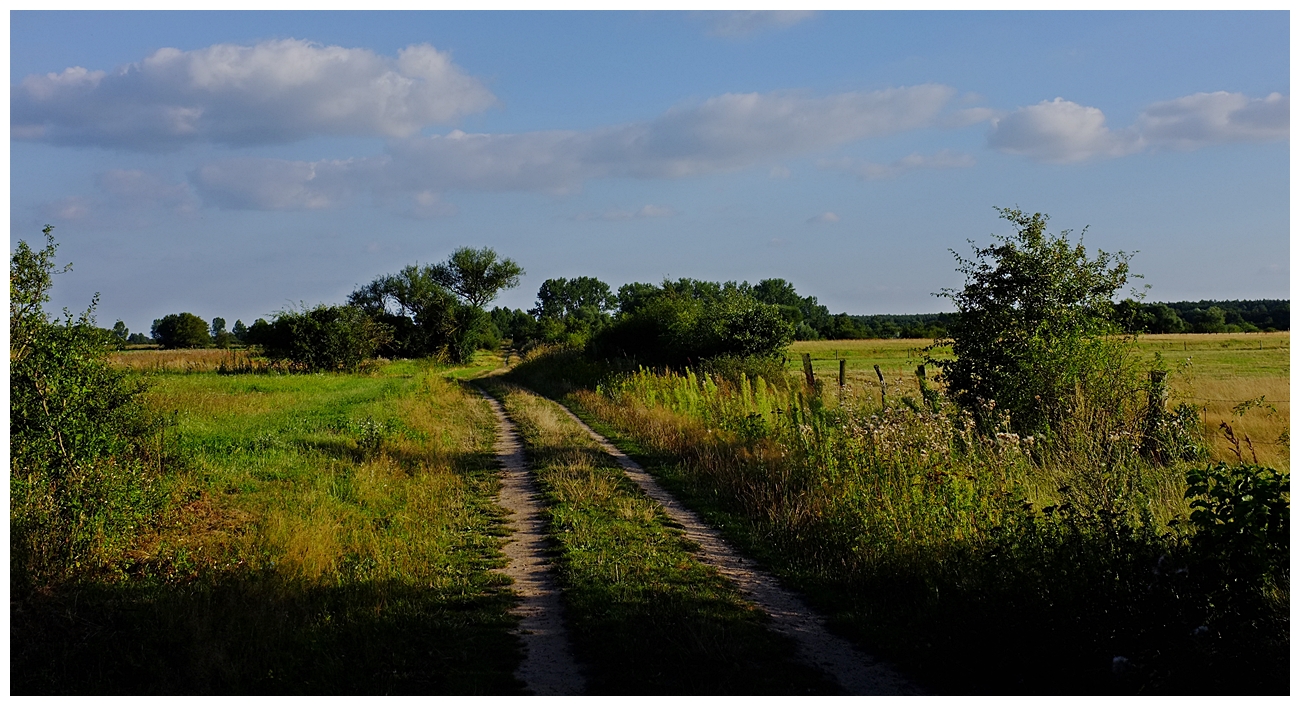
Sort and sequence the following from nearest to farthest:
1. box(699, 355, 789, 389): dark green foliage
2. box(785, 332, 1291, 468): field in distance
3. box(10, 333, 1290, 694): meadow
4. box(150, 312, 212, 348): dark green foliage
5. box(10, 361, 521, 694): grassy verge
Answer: box(10, 333, 1290, 694): meadow → box(10, 361, 521, 694): grassy verge → box(785, 332, 1291, 468): field in distance → box(699, 355, 789, 389): dark green foliage → box(150, 312, 212, 348): dark green foliage

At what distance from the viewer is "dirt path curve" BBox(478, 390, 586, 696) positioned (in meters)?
5.07

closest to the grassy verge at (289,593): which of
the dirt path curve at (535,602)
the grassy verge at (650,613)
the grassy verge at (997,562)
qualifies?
the dirt path curve at (535,602)

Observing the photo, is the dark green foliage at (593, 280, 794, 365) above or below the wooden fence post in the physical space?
above

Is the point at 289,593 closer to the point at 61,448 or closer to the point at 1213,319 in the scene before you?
the point at 61,448

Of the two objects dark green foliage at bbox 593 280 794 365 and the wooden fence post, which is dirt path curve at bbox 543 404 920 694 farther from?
dark green foliage at bbox 593 280 794 365

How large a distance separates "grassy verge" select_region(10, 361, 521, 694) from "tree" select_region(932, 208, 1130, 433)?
702 cm

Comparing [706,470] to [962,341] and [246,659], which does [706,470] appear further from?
[246,659]

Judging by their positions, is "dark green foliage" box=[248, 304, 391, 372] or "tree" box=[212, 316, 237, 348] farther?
"tree" box=[212, 316, 237, 348]

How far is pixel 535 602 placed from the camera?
6.56m

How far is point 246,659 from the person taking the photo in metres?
5.41

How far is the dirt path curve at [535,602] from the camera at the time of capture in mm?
5066

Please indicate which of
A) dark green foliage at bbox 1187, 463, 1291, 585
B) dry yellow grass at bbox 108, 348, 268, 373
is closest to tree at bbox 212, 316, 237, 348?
dry yellow grass at bbox 108, 348, 268, 373

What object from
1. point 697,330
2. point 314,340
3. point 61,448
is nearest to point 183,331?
point 314,340

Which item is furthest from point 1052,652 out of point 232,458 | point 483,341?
point 483,341
